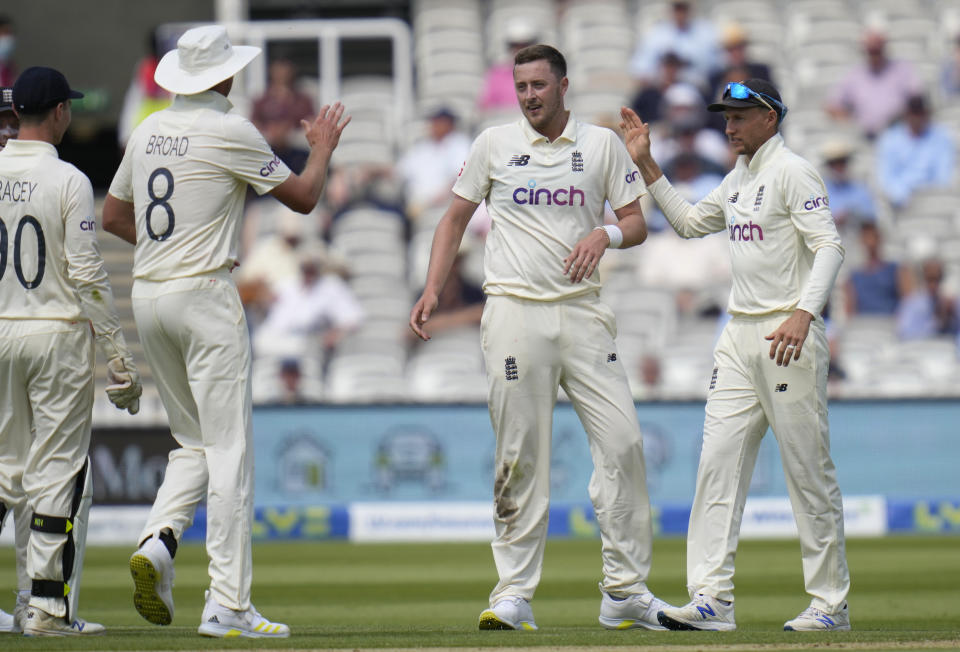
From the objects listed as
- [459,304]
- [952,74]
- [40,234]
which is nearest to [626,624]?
[40,234]

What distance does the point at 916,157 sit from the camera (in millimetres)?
13836

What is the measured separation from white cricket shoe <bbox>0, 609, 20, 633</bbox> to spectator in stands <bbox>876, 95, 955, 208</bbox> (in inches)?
402

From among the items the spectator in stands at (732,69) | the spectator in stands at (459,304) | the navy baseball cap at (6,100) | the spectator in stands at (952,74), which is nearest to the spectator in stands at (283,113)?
the spectator in stands at (459,304)

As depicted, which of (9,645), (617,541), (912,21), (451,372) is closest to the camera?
(9,645)

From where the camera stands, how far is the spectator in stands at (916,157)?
45.3 feet

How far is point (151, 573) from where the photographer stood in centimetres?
509

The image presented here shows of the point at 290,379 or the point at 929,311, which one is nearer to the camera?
the point at 290,379

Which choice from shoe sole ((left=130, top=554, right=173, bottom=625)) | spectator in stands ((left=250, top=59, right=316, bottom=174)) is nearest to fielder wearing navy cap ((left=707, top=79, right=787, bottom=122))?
shoe sole ((left=130, top=554, right=173, bottom=625))

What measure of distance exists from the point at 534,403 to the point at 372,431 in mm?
5582

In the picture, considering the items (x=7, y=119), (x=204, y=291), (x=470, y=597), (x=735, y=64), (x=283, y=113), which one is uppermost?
(x=735, y=64)

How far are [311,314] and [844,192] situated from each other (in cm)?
487

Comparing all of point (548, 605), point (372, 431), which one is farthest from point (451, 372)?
point (548, 605)

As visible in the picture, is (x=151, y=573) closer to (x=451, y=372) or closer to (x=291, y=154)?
(x=451, y=372)

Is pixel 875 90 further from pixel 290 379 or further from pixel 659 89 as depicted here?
pixel 290 379
